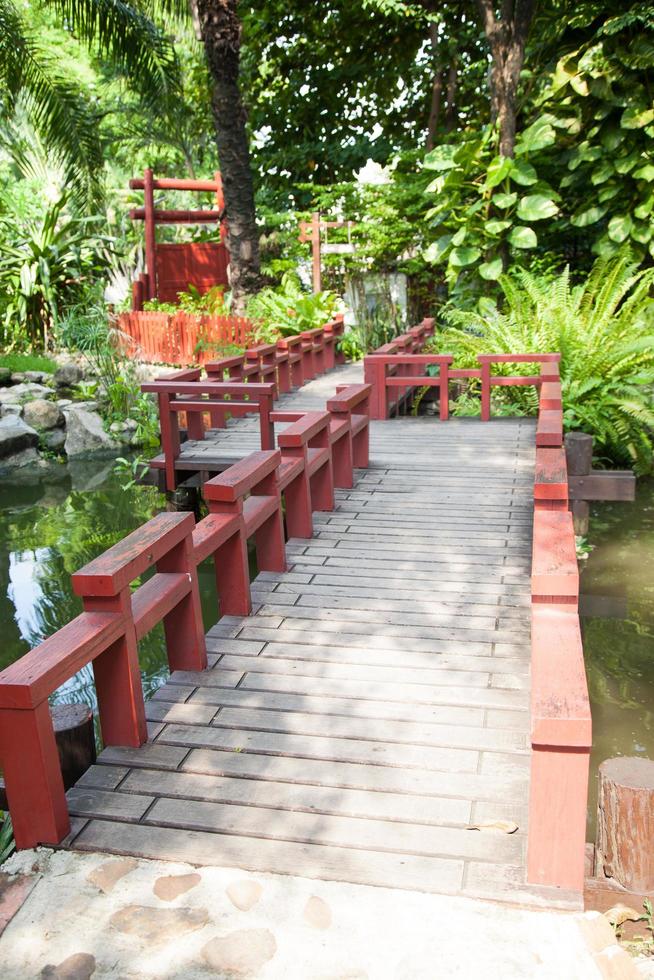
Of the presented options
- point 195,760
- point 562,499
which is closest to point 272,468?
point 562,499

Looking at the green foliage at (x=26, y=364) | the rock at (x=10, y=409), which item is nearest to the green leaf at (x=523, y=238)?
the rock at (x=10, y=409)

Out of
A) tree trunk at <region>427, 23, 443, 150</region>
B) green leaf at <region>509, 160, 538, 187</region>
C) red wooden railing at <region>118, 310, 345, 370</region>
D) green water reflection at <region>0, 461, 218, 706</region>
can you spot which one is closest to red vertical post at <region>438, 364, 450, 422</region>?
green water reflection at <region>0, 461, 218, 706</region>

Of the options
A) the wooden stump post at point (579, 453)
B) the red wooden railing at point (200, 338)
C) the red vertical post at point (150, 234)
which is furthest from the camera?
the red vertical post at point (150, 234)

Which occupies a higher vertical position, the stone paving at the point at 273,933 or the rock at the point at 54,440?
the stone paving at the point at 273,933

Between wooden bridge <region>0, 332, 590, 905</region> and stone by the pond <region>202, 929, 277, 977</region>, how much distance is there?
0.27m

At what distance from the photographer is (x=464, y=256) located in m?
13.0

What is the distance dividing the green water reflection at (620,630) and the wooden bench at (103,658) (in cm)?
269

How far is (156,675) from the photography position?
714 cm

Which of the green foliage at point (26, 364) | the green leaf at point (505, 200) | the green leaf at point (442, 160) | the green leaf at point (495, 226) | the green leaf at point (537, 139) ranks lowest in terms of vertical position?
the green foliage at point (26, 364)

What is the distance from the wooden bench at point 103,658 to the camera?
9.73 ft

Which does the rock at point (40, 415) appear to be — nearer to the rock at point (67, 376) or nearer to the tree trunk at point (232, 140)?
the rock at point (67, 376)

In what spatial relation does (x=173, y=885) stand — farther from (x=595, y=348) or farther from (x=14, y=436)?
(x=14, y=436)

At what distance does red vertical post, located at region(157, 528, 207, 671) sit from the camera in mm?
3998

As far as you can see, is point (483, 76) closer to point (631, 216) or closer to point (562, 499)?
point (631, 216)
